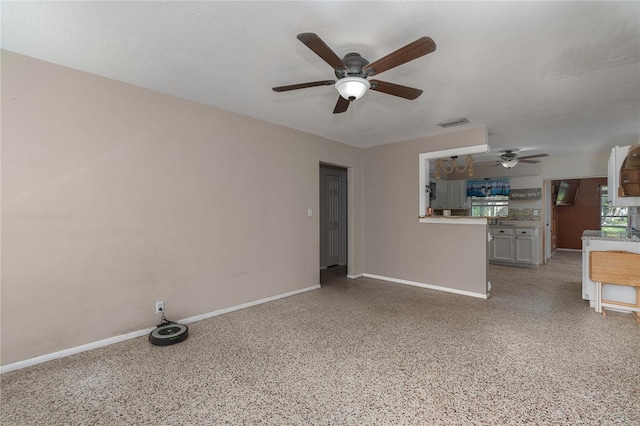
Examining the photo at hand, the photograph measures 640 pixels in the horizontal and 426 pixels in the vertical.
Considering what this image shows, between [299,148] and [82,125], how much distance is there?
8.48ft

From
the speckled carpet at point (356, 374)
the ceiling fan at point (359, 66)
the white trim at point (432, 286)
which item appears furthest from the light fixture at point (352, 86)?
the white trim at point (432, 286)

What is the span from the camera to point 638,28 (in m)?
2.04

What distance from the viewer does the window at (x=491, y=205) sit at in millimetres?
7277

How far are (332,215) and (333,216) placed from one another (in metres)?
0.04

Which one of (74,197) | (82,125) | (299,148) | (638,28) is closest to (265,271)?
(299,148)

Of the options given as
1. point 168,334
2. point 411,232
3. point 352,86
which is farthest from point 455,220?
point 168,334

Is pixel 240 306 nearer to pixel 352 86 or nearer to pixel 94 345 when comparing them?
pixel 94 345

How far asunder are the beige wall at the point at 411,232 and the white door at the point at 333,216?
1126 millimetres

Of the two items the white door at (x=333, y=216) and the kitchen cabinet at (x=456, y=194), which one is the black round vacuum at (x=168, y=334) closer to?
the white door at (x=333, y=216)

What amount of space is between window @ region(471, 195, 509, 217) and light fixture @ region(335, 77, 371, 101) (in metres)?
6.33

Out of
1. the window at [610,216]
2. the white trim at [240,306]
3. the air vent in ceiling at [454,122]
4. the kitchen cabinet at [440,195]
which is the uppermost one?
the air vent in ceiling at [454,122]

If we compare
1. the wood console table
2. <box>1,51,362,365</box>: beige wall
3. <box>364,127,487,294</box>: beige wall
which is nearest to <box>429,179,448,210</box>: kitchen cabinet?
<box>364,127,487,294</box>: beige wall

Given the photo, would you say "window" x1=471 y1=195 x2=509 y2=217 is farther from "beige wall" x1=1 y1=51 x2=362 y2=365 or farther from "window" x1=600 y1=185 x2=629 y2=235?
"beige wall" x1=1 y1=51 x2=362 y2=365

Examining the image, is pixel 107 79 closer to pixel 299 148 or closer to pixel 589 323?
pixel 299 148
